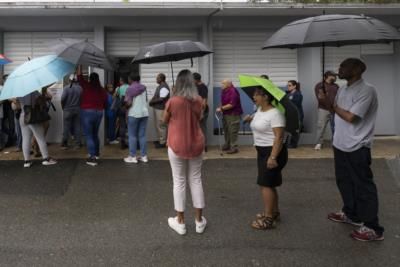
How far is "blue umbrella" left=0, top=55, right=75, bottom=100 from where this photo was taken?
6047 millimetres

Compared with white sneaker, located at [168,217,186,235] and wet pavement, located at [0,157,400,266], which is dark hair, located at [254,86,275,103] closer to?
wet pavement, located at [0,157,400,266]

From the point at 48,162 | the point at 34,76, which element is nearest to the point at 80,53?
the point at 34,76

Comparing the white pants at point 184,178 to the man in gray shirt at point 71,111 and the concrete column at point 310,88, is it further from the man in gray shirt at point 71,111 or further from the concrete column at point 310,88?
the concrete column at point 310,88

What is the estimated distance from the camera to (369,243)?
433cm

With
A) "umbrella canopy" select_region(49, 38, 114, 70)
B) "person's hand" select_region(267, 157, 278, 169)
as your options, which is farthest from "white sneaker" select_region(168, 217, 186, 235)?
"umbrella canopy" select_region(49, 38, 114, 70)

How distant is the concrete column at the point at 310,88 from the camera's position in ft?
33.1

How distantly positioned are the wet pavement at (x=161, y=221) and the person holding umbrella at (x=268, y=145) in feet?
1.16

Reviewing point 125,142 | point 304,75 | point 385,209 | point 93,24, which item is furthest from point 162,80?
point 385,209

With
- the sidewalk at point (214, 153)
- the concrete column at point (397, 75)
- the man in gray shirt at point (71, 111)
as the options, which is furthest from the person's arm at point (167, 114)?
the concrete column at point (397, 75)

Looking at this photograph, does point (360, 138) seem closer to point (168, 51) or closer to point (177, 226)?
point (177, 226)

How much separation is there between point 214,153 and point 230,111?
0.96 metres

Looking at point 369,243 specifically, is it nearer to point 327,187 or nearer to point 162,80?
point 327,187

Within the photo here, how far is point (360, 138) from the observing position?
4348mm

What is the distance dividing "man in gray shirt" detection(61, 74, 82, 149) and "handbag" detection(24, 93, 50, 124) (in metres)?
1.58
